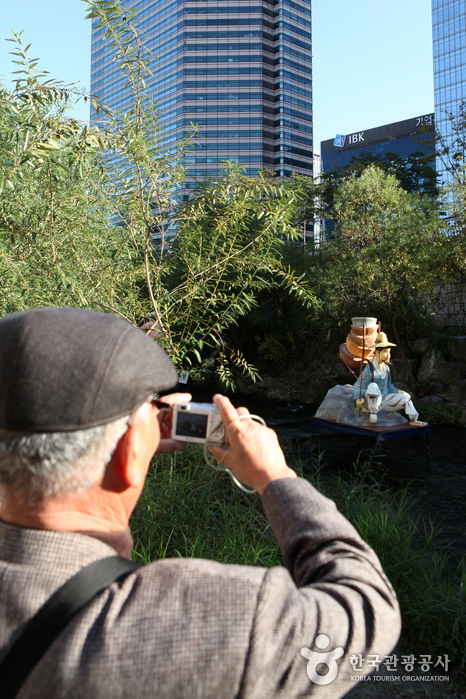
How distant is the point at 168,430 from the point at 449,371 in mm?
13572

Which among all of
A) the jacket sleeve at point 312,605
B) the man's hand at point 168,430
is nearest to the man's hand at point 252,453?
the jacket sleeve at point 312,605

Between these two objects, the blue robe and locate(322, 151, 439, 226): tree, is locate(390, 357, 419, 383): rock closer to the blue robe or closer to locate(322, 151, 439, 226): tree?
the blue robe

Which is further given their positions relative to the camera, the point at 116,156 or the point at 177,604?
the point at 116,156

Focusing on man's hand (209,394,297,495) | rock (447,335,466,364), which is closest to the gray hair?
man's hand (209,394,297,495)

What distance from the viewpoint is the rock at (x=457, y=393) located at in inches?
507

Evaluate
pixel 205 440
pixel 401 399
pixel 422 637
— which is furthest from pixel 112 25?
pixel 401 399

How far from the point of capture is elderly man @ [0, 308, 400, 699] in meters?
0.74

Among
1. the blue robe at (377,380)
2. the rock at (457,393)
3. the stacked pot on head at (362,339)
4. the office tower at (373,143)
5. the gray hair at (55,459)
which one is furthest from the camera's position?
the office tower at (373,143)

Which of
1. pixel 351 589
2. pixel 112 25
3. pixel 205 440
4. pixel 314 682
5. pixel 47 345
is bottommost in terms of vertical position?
pixel 314 682

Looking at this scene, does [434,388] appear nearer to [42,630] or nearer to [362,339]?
[362,339]

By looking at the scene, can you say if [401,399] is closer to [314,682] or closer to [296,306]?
[314,682]

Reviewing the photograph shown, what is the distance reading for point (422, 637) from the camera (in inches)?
111

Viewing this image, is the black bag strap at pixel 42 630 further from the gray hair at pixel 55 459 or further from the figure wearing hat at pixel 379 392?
the figure wearing hat at pixel 379 392

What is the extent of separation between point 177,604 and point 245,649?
0.12m
